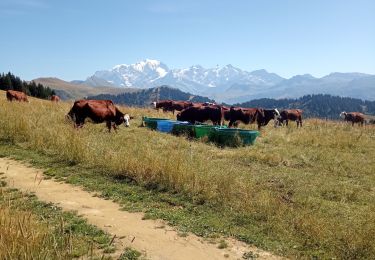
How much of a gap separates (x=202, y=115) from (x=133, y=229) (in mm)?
16085

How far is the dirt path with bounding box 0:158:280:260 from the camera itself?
6520 millimetres

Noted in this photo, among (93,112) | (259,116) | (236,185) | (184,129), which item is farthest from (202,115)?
(236,185)

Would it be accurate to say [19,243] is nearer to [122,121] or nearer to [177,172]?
[177,172]

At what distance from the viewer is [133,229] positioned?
23.8 ft

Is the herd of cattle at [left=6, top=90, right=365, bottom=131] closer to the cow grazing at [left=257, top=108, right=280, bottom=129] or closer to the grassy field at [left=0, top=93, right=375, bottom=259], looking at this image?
the cow grazing at [left=257, top=108, right=280, bottom=129]

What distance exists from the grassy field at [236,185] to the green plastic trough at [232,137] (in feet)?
2.85

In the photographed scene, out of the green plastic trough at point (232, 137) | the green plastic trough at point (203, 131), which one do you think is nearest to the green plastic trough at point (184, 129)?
the green plastic trough at point (203, 131)

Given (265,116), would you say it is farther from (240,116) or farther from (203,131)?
(203,131)

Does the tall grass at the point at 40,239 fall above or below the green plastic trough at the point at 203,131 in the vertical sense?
below

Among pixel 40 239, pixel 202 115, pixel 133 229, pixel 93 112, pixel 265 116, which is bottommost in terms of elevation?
pixel 133 229

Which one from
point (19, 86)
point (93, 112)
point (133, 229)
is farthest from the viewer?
point (19, 86)

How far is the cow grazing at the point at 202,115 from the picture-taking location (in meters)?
23.0

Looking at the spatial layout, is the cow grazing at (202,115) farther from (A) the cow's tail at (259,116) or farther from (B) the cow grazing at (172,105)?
(B) the cow grazing at (172,105)

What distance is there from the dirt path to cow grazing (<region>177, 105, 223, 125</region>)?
1368 cm
